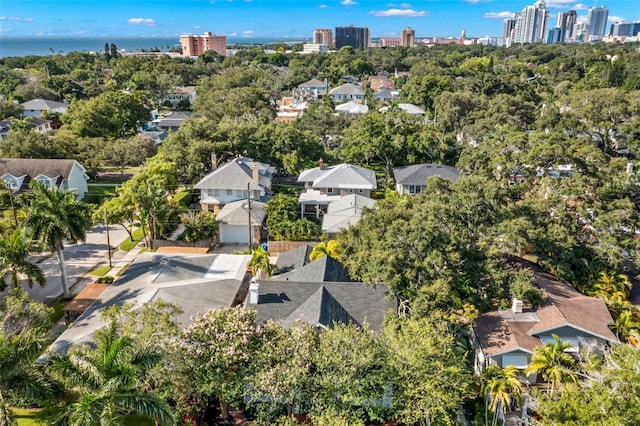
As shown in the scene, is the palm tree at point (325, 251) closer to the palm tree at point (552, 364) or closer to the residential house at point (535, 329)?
the residential house at point (535, 329)

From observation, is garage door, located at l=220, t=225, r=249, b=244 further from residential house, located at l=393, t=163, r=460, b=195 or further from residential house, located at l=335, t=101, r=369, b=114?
residential house, located at l=335, t=101, r=369, b=114

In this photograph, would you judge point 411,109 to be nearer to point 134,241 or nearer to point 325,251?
point 325,251

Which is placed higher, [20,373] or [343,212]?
[20,373]

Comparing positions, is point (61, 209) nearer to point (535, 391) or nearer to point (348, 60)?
point (535, 391)

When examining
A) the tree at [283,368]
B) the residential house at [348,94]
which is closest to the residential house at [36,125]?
the residential house at [348,94]

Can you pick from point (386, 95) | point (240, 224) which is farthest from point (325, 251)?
point (386, 95)

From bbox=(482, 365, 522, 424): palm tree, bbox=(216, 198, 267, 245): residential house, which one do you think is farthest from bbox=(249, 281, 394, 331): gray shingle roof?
bbox=(216, 198, 267, 245): residential house
